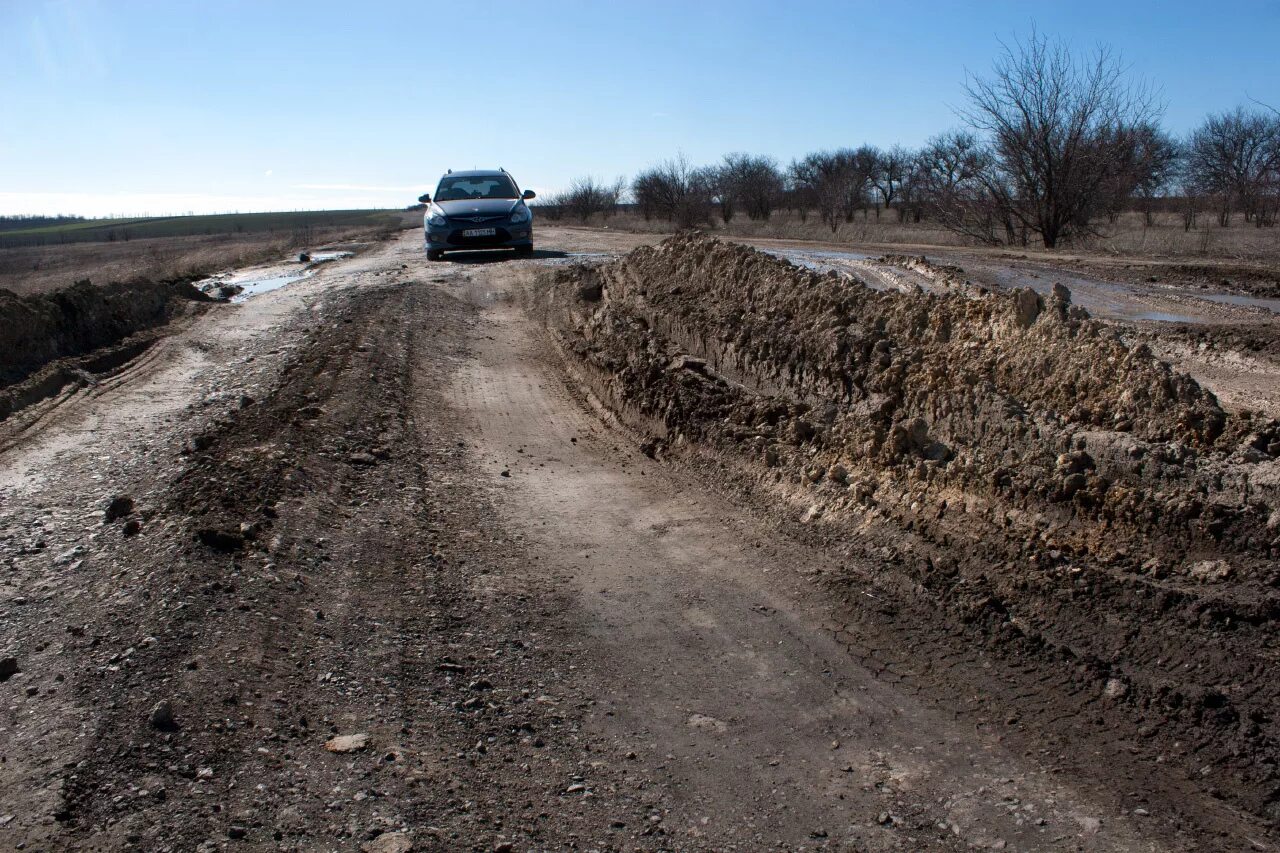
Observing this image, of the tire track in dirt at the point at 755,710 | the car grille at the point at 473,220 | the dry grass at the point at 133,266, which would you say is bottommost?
the tire track in dirt at the point at 755,710

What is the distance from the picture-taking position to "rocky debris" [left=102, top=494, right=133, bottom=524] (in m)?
5.73

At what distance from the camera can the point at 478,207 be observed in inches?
750

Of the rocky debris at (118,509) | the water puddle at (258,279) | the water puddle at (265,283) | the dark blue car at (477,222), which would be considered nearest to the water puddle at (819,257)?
the dark blue car at (477,222)

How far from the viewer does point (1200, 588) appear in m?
4.16

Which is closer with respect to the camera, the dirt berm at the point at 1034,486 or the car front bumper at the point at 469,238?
the dirt berm at the point at 1034,486

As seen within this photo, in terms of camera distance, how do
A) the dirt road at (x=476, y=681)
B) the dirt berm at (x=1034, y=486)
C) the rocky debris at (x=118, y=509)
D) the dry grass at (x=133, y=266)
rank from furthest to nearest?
1. the dry grass at (x=133, y=266)
2. the rocky debris at (x=118, y=509)
3. the dirt berm at (x=1034, y=486)
4. the dirt road at (x=476, y=681)

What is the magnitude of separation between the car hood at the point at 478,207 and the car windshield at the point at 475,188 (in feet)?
1.24

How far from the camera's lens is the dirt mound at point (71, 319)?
414 inches

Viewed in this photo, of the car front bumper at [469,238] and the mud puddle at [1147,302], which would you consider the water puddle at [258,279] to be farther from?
the mud puddle at [1147,302]

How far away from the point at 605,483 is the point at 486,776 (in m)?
3.63

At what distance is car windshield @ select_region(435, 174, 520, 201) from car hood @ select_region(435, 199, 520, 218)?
0.38 metres

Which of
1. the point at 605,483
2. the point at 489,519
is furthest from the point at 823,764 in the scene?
the point at 605,483

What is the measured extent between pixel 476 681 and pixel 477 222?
15857 millimetres

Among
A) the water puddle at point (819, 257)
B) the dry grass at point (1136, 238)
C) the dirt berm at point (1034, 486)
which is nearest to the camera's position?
the dirt berm at point (1034, 486)
